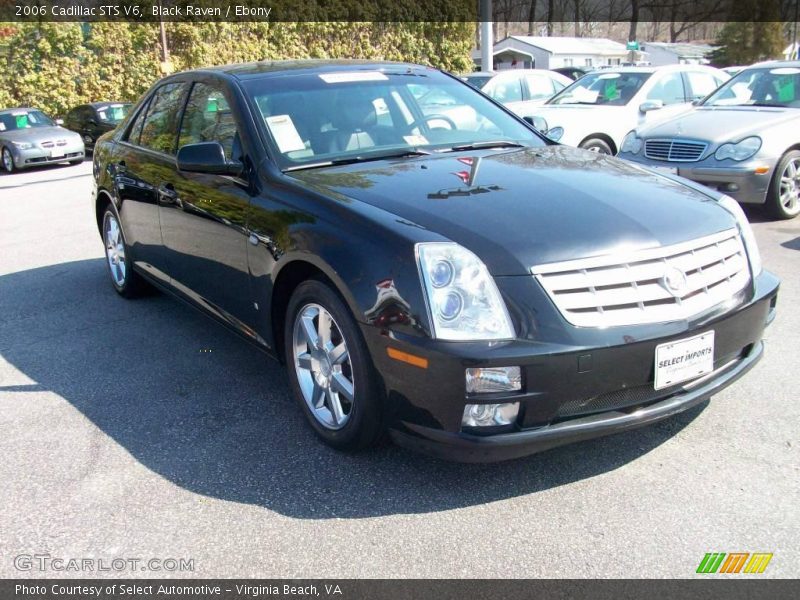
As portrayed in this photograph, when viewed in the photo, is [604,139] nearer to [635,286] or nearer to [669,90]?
[669,90]

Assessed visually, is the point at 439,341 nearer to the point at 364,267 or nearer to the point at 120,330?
the point at 364,267

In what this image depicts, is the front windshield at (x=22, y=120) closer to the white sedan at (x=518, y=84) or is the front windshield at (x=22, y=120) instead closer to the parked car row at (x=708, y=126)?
the white sedan at (x=518, y=84)

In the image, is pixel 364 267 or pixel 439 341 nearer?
pixel 439 341

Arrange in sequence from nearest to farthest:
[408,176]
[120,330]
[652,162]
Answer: [408,176] < [120,330] < [652,162]

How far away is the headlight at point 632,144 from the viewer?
8344 millimetres

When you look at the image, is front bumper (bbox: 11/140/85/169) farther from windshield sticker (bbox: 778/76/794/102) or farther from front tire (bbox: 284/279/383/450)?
front tire (bbox: 284/279/383/450)

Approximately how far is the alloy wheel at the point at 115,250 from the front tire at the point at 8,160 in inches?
483

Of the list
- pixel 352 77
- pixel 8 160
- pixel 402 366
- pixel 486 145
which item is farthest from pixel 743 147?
pixel 8 160

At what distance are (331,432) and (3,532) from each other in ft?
4.30

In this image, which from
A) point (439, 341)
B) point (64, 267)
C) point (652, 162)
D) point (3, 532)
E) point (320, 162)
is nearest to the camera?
point (439, 341)

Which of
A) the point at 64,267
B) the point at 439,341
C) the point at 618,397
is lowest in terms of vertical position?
the point at 64,267

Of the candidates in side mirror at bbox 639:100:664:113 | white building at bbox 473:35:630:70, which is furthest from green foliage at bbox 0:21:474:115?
white building at bbox 473:35:630:70

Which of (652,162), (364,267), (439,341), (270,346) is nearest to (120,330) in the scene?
(270,346)

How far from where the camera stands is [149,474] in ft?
11.0
